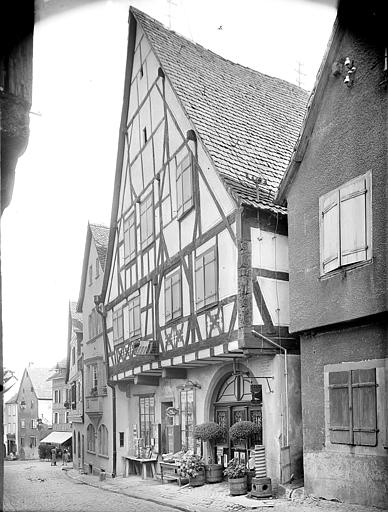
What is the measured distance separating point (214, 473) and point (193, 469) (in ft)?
1.61

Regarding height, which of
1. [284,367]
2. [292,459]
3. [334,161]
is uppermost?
[334,161]

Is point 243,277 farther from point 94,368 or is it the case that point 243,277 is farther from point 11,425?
point 11,425

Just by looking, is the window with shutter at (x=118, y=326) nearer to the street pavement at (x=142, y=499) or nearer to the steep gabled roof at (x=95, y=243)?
the street pavement at (x=142, y=499)

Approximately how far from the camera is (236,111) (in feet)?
50.6

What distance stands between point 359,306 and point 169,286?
6.55m

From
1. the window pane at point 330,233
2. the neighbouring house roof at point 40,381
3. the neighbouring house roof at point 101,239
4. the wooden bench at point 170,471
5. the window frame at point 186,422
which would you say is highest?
the neighbouring house roof at point 101,239

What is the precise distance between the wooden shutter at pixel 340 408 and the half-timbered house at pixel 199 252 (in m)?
1.84

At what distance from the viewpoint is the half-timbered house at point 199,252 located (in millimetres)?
11938

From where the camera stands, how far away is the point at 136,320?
17.5 meters

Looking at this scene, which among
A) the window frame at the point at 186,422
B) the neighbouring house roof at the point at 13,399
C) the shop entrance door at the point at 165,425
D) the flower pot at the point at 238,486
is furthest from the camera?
the neighbouring house roof at the point at 13,399

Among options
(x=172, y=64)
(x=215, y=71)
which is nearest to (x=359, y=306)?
(x=172, y=64)

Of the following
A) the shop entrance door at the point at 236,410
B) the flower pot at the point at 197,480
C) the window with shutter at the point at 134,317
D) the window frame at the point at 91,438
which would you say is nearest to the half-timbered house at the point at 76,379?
the window frame at the point at 91,438

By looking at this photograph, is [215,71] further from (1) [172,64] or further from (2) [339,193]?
(2) [339,193]

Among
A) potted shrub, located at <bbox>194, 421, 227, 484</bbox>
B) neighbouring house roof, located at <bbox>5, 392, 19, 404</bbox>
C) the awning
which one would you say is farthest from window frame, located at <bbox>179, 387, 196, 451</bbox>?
neighbouring house roof, located at <bbox>5, 392, 19, 404</bbox>
